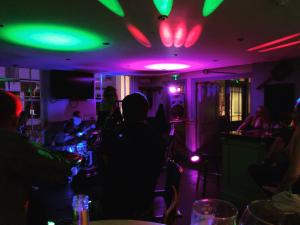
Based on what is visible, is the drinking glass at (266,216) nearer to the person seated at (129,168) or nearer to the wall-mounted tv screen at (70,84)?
the person seated at (129,168)

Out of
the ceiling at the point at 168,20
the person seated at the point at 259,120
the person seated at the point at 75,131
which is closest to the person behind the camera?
the ceiling at the point at 168,20

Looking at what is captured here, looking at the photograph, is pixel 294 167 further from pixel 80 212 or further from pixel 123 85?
pixel 123 85

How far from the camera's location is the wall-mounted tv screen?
6.20 m

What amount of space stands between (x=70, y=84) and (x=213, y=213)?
6106 millimetres

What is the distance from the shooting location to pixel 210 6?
6.61ft

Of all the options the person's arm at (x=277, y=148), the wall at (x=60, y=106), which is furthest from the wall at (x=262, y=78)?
the wall at (x=60, y=106)

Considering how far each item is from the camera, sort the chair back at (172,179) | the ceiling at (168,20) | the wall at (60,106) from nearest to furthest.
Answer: the chair back at (172,179)
the ceiling at (168,20)
the wall at (60,106)

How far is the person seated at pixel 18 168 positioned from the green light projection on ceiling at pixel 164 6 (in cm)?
135

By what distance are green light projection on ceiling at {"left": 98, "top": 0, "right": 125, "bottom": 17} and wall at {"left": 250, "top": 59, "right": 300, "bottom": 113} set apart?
379cm

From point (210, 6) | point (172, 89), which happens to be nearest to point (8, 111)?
point (210, 6)

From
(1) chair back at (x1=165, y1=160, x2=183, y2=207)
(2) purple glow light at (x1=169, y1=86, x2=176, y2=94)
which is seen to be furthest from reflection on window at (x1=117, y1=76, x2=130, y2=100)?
(1) chair back at (x1=165, y1=160, x2=183, y2=207)

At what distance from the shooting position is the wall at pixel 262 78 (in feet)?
14.9

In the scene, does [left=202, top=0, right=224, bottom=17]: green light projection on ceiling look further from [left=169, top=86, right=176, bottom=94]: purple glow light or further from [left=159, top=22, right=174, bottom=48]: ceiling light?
[left=169, top=86, right=176, bottom=94]: purple glow light

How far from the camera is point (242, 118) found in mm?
7199
